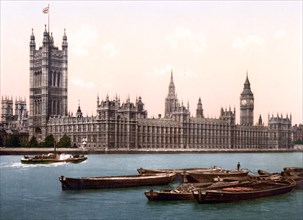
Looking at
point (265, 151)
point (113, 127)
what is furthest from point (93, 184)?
point (265, 151)

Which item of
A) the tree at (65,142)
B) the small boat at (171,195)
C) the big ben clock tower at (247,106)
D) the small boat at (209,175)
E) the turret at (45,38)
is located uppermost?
the turret at (45,38)

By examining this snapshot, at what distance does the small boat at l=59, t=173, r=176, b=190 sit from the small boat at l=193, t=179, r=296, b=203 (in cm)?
974

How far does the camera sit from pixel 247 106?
195 meters

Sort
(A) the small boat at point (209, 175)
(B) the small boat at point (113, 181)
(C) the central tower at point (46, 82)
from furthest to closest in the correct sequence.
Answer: (C) the central tower at point (46, 82), (A) the small boat at point (209, 175), (B) the small boat at point (113, 181)

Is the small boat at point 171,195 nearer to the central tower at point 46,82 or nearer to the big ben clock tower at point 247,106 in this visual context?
the central tower at point 46,82

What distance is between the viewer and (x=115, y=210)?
35344 mm

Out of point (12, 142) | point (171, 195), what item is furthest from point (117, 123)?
point (171, 195)

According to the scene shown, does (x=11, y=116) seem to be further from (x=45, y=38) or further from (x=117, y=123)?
(x=117, y=123)

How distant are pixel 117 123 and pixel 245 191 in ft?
299

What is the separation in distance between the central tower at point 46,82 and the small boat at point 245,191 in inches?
4313

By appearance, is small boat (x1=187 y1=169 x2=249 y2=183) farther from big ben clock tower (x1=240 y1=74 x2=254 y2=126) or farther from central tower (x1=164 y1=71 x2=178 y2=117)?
big ben clock tower (x1=240 y1=74 x2=254 y2=126)

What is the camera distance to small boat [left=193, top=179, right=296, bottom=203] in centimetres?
3656

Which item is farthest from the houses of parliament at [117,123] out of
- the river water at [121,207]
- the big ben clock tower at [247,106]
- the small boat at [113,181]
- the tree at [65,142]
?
the river water at [121,207]

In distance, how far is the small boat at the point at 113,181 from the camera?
44.4 meters
